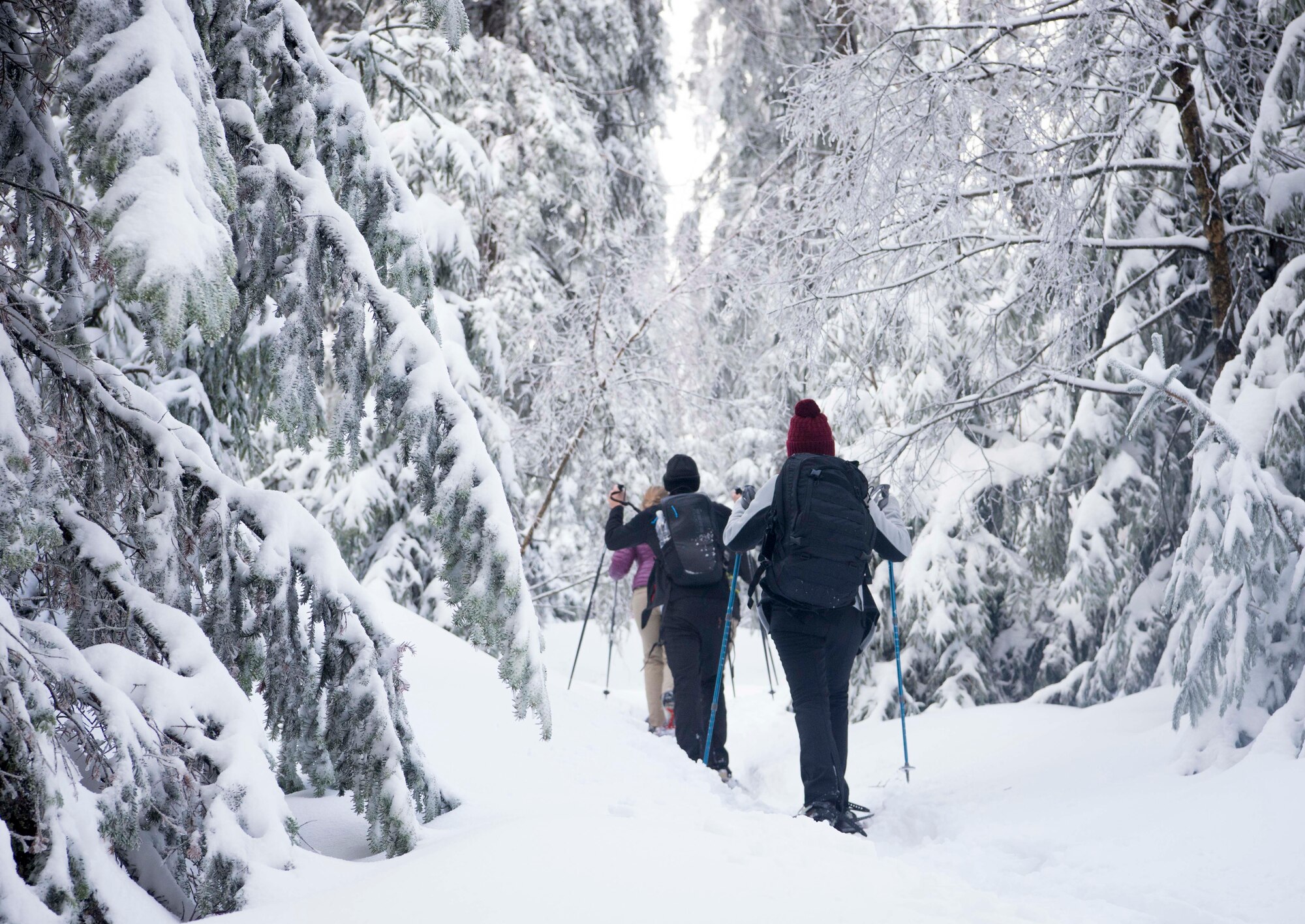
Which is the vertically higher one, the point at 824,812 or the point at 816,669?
the point at 816,669

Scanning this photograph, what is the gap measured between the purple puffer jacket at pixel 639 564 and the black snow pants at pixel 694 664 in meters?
1.67

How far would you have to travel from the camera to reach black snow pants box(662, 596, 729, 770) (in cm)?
608

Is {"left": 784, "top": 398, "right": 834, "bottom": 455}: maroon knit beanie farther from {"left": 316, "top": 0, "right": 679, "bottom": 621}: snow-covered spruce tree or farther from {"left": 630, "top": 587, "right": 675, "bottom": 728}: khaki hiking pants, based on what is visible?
{"left": 316, "top": 0, "right": 679, "bottom": 621}: snow-covered spruce tree

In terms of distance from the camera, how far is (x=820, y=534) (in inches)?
179

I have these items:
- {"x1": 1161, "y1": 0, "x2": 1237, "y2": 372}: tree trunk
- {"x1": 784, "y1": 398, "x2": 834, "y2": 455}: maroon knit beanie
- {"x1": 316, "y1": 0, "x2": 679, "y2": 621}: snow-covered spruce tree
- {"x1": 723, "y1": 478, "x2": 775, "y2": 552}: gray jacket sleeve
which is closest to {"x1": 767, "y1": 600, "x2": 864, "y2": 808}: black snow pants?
{"x1": 723, "y1": 478, "x2": 775, "y2": 552}: gray jacket sleeve

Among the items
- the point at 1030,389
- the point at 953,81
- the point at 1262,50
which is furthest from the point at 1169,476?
the point at 953,81

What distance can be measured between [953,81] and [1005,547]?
527 cm

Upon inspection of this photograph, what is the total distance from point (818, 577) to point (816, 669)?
46cm

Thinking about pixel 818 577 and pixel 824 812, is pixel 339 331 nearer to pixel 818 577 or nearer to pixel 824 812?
pixel 818 577

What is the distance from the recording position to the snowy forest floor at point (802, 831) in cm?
228

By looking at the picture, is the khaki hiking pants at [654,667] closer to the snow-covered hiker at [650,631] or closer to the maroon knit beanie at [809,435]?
the snow-covered hiker at [650,631]

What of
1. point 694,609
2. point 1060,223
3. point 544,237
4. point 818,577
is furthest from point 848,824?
point 544,237

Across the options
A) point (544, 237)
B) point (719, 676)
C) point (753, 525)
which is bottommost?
point (719, 676)

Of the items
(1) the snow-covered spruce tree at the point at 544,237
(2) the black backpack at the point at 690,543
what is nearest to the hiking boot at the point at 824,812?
(2) the black backpack at the point at 690,543
